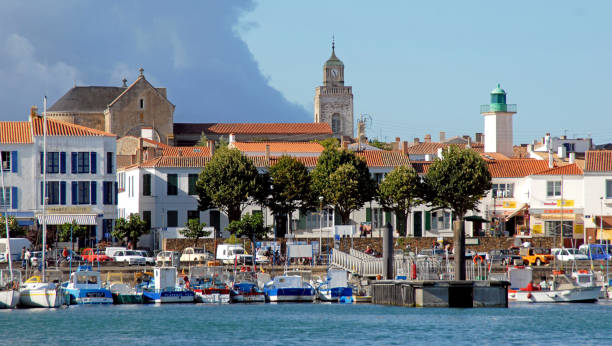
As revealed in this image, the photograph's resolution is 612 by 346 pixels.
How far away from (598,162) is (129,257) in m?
34.0

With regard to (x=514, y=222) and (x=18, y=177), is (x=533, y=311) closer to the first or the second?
(x=514, y=222)

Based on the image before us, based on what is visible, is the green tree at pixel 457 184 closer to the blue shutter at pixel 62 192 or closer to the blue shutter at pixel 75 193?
the blue shutter at pixel 75 193

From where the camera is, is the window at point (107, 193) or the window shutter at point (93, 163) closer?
the window at point (107, 193)

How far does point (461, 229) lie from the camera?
219 feet

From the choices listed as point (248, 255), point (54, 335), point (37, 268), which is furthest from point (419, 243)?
point (54, 335)

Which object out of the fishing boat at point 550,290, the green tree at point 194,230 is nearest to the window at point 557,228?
the fishing boat at point 550,290

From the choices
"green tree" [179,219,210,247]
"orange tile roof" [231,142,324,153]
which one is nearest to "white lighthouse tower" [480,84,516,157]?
"orange tile roof" [231,142,324,153]

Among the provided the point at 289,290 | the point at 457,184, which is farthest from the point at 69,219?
the point at 457,184

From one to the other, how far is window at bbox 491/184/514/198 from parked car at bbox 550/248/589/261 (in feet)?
51.3

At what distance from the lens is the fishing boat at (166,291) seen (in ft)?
246

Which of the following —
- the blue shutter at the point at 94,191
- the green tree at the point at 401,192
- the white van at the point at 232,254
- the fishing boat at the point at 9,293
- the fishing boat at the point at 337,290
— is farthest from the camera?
the green tree at the point at 401,192

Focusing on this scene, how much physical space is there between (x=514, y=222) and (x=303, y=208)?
15.9 m

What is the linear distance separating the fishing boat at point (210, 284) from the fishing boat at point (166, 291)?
23.4 inches

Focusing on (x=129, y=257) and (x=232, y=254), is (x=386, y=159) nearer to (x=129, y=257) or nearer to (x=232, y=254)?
(x=232, y=254)
